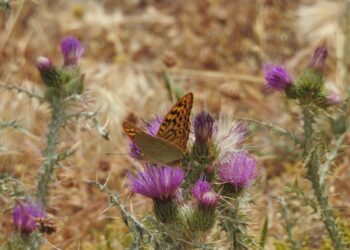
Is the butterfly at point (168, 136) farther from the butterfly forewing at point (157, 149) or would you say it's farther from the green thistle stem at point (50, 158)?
the green thistle stem at point (50, 158)

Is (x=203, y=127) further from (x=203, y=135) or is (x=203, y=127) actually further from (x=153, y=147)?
(x=153, y=147)

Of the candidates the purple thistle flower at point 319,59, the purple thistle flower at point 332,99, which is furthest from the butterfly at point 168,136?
→ the purple thistle flower at point 319,59

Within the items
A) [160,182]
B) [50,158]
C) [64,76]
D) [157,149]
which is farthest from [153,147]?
[64,76]

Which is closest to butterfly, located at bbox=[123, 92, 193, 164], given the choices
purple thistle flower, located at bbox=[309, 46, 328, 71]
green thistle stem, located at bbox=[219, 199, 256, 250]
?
green thistle stem, located at bbox=[219, 199, 256, 250]

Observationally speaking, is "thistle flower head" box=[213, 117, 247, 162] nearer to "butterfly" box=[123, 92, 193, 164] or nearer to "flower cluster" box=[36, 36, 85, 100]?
"butterfly" box=[123, 92, 193, 164]

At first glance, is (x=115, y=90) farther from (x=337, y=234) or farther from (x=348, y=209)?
(x=337, y=234)
